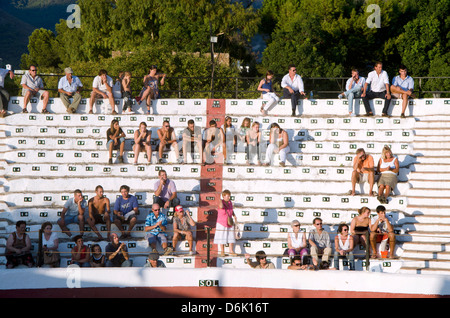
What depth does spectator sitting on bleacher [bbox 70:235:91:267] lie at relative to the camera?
50.4 ft

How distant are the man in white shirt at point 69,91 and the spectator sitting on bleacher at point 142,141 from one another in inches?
105

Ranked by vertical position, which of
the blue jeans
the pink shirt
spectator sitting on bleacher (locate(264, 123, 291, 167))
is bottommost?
the pink shirt

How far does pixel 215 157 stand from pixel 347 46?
33.9 m

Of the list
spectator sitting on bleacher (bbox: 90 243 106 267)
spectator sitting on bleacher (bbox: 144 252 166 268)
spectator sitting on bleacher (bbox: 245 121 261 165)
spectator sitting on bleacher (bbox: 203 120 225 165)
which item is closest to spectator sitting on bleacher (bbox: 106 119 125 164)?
spectator sitting on bleacher (bbox: 203 120 225 165)

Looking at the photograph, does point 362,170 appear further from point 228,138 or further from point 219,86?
point 219,86

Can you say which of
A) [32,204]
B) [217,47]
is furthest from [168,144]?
[217,47]

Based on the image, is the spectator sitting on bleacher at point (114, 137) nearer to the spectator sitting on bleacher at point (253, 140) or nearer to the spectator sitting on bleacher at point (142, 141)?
the spectator sitting on bleacher at point (142, 141)

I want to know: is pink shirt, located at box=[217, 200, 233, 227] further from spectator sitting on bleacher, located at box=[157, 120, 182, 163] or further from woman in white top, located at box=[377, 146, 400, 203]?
woman in white top, located at box=[377, 146, 400, 203]

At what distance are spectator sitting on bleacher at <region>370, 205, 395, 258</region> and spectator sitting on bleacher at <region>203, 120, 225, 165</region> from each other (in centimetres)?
481

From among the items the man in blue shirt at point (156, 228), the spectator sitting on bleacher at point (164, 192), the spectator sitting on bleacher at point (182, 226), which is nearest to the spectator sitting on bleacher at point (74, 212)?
the man in blue shirt at point (156, 228)

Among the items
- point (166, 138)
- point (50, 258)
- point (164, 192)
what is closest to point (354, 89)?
point (166, 138)

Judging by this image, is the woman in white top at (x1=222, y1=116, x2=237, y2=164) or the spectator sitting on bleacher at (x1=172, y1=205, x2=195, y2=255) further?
the woman in white top at (x1=222, y1=116, x2=237, y2=164)
